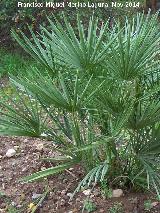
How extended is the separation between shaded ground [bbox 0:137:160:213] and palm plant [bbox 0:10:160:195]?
0.62 feet

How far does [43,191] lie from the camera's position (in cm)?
412

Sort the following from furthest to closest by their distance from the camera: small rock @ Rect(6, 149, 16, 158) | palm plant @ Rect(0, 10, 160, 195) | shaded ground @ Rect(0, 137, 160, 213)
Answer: small rock @ Rect(6, 149, 16, 158)
shaded ground @ Rect(0, 137, 160, 213)
palm plant @ Rect(0, 10, 160, 195)

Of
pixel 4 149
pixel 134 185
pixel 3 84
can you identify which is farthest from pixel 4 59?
pixel 134 185

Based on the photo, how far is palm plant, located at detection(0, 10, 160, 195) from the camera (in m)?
3.33

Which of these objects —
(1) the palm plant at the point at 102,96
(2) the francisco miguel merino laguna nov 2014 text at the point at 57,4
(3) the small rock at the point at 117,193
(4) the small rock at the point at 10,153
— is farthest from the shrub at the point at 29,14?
(3) the small rock at the point at 117,193

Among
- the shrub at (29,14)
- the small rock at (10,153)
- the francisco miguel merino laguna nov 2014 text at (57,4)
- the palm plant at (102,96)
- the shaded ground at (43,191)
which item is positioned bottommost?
the shaded ground at (43,191)

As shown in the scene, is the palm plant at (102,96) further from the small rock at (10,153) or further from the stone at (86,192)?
the small rock at (10,153)

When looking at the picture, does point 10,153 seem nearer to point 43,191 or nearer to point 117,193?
point 43,191

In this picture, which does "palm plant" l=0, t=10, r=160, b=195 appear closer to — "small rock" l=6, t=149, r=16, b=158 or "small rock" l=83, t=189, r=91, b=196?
→ "small rock" l=83, t=189, r=91, b=196

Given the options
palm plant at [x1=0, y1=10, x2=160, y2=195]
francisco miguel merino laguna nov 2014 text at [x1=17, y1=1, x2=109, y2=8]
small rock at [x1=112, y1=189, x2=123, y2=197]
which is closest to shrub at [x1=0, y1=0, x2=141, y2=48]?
francisco miguel merino laguna nov 2014 text at [x1=17, y1=1, x2=109, y2=8]

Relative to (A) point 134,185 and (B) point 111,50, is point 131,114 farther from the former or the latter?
(A) point 134,185

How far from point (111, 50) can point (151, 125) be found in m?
0.54

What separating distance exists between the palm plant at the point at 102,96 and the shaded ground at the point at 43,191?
7.4 inches

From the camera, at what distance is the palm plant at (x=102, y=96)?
131 inches
